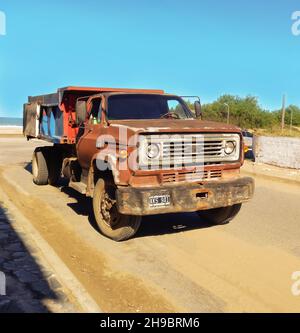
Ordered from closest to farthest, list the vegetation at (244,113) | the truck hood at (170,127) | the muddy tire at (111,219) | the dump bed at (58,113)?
the truck hood at (170,127) < the muddy tire at (111,219) < the dump bed at (58,113) < the vegetation at (244,113)

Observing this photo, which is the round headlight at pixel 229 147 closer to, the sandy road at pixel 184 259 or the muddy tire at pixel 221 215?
the muddy tire at pixel 221 215

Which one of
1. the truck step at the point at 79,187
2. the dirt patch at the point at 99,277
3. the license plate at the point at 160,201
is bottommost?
the dirt patch at the point at 99,277

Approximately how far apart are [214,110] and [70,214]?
6739cm

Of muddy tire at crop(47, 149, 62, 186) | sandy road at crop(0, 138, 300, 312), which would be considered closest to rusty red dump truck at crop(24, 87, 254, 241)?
sandy road at crop(0, 138, 300, 312)

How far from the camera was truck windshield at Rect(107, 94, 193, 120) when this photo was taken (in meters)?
6.80

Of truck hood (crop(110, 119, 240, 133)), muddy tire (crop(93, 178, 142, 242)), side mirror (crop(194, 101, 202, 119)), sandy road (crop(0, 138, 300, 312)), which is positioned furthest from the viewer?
side mirror (crop(194, 101, 202, 119))

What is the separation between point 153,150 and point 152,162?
17cm

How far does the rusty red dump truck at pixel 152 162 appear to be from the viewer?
5.55m

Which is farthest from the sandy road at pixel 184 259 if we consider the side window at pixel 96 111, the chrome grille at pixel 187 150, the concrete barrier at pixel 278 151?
the concrete barrier at pixel 278 151

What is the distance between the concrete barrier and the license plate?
33.5 ft

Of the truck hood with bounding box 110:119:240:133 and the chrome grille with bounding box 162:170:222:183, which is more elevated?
the truck hood with bounding box 110:119:240:133

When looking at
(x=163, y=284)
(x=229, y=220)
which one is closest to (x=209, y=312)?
(x=163, y=284)

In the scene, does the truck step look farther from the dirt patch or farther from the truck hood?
the truck hood
